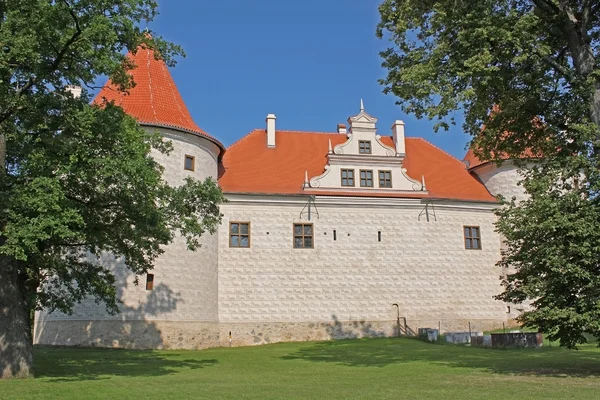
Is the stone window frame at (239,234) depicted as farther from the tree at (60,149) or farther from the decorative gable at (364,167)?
the tree at (60,149)

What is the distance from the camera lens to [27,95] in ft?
41.1

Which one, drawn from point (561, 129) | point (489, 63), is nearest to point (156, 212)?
point (489, 63)

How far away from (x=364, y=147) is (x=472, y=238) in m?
6.94

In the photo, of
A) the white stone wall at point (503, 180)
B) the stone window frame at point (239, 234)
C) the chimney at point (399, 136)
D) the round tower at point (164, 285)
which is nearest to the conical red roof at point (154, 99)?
the round tower at point (164, 285)

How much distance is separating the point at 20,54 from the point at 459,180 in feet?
76.3

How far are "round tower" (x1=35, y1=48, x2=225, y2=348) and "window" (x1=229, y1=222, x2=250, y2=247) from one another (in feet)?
2.67

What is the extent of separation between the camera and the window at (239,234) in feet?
89.1

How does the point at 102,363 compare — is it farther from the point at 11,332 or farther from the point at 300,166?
the point at 300,166

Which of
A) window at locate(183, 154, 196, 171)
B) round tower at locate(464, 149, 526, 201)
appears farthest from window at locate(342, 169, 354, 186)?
window at locate(183, 154, 196, 171)

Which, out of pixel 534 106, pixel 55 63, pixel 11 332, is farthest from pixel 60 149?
pixel 534 106

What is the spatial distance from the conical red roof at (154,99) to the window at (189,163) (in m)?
1.12

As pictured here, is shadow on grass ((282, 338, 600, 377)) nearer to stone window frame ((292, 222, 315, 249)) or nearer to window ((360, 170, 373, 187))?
stone window frame ((292, 222, 315, 249))

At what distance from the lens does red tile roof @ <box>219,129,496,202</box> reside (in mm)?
28094

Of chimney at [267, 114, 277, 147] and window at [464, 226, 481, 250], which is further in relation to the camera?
chimney at [267, 114, 277, 147]
